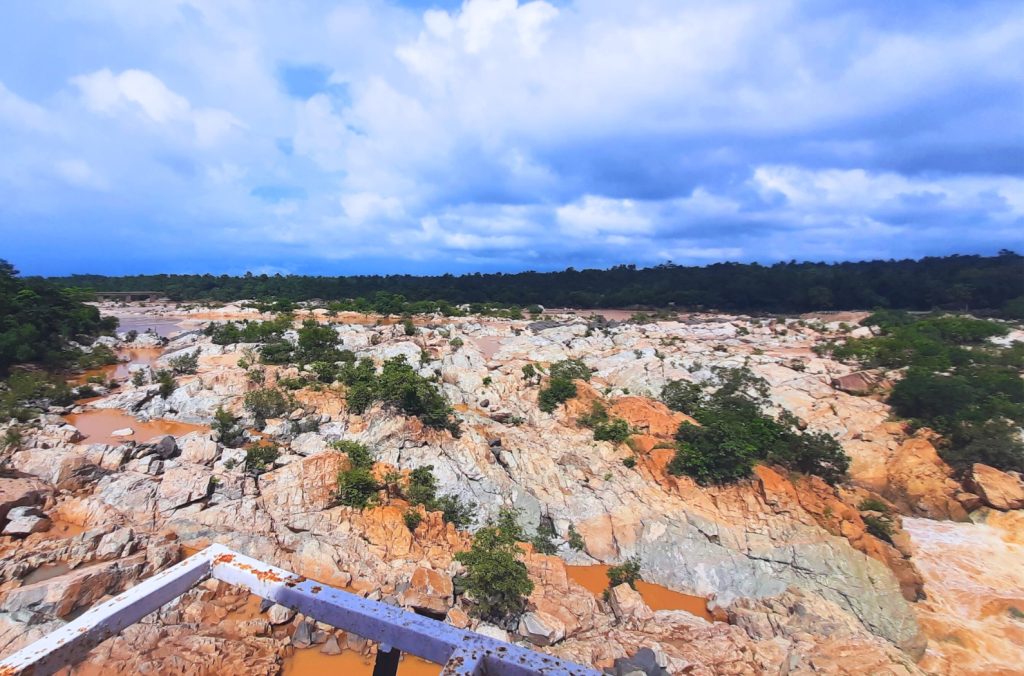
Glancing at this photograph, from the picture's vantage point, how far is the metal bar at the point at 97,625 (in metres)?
2.21

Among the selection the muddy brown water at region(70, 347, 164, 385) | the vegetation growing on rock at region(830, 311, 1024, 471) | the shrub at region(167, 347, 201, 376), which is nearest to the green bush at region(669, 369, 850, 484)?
the vegetation growing on rock at region(830, 311, 1024, 471)

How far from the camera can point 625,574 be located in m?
13.0

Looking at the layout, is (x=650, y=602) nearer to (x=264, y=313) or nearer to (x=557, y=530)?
(x=557, y=530)

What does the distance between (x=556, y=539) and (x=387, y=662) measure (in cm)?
1265

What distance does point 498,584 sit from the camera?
10344 mm

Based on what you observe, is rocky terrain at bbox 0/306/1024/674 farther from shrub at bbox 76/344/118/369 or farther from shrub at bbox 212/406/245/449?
shrub at bbox 76/344/118/369

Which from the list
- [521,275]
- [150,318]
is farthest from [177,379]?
[521,275]

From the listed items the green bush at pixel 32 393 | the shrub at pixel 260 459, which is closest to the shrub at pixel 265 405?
the shrub at pixel 260 459

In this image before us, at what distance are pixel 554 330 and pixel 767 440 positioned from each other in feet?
87.1

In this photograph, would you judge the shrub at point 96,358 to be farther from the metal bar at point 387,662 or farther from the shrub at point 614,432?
the metal bar at point 387,662

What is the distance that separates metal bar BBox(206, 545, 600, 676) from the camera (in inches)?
90.9

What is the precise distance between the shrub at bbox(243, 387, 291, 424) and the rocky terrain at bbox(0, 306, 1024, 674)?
1.36ft

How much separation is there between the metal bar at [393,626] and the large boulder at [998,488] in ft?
68.3

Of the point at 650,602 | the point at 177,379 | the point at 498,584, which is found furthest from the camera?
the point at 177,379
